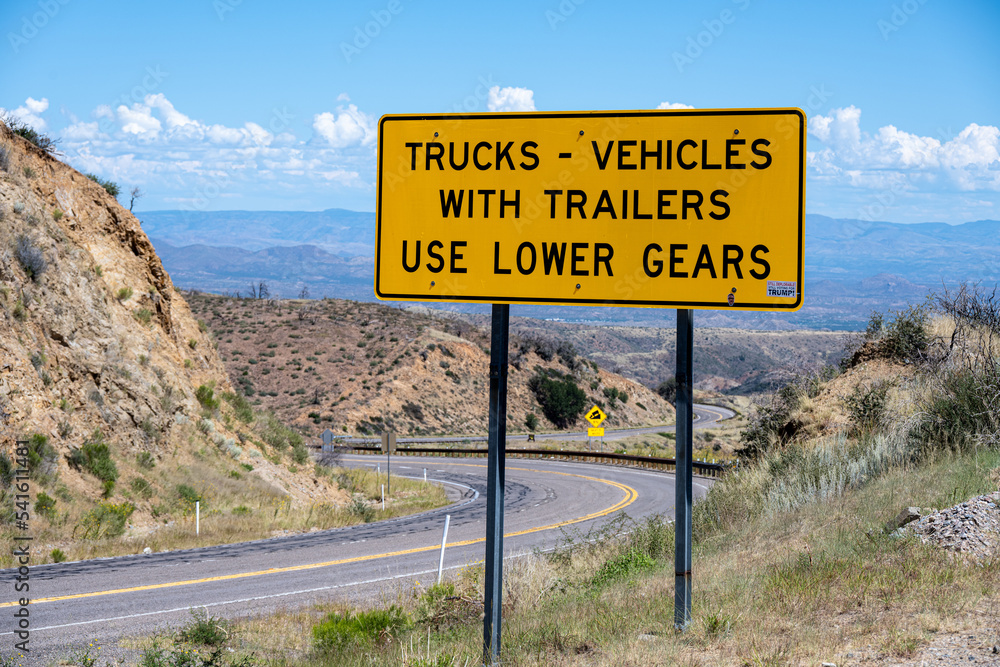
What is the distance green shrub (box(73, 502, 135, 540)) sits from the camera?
15.4 meters

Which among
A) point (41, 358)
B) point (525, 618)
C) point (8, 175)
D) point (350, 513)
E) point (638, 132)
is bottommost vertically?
point (350, 513)

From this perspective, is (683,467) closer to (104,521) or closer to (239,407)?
(104,521)

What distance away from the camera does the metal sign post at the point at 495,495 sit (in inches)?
182

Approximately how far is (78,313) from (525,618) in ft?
55.5

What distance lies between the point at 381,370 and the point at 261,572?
49008 millimetres

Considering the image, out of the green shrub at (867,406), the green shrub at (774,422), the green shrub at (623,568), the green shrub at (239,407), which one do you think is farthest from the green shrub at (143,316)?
the green shrub at (867,406)

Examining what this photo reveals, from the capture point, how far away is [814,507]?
28.1 feet

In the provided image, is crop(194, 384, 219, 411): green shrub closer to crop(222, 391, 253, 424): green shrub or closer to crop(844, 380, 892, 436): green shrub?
crop(222, 391, 253, 424): green shrub

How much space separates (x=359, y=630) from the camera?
7199 millimetres

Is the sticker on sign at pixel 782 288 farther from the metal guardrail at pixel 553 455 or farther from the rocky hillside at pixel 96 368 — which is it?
the metal guardrail at pixel 553 455

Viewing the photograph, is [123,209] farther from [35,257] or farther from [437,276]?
[437,276]

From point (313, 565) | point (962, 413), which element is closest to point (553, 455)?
point (313, 565)

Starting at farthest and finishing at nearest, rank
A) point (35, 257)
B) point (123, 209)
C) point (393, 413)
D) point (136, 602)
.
Answer: point (393, 413)
point (123, 209)
point (35, 257)
point (136, 602)

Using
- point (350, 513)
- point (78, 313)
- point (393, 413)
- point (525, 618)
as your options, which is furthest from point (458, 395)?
point (525, 618)
